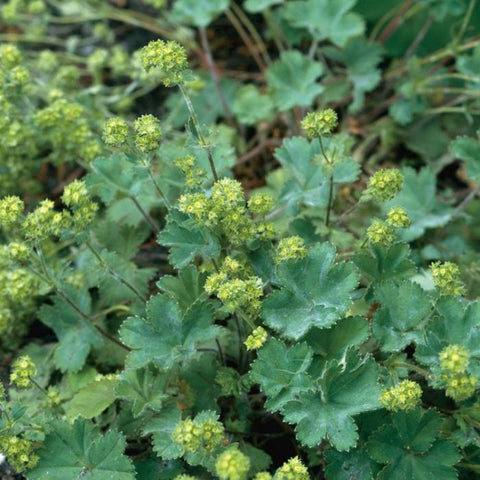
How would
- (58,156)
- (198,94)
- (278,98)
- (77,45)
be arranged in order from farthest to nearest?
(77,45)
(198,94)
(278,98)
(58,156)

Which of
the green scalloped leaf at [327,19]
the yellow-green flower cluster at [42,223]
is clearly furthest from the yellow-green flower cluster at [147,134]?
the green scalloped leaf at [327,19]

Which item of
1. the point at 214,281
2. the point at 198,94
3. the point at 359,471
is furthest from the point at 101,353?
the point at 198,94

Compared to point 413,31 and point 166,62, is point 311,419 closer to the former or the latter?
point 166,62

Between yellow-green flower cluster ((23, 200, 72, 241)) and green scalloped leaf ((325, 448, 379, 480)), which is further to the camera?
yellow-green flower cluster ((23, 200, 72, 241))

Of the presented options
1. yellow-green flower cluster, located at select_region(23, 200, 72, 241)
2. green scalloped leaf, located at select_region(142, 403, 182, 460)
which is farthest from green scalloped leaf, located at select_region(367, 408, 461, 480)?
yellow-green flower cluster, located at select_region(23, 200, 72, 241)

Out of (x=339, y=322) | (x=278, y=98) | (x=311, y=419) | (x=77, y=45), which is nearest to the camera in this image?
(x=311, y=419)

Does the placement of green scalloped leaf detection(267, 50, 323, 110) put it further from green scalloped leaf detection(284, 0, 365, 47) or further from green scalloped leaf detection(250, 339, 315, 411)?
green scalloped leaf detection(250, 339, 315, 411)

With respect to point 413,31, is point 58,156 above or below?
above
